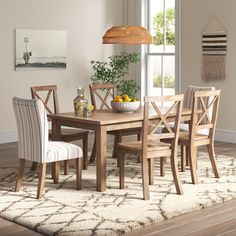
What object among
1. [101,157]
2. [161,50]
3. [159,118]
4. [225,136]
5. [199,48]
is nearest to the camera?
[101,157]

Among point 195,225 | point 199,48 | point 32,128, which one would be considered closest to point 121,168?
point 32,128

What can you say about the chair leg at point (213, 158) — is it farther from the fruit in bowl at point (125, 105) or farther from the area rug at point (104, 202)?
the fruit in bowl at point (125, 105)

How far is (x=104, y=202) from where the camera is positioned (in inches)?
193

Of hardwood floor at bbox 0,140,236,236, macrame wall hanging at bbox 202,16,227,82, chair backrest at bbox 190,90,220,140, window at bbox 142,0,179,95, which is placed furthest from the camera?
window at bbox 142,0,179,95

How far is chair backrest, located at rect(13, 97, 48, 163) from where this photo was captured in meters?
4.93

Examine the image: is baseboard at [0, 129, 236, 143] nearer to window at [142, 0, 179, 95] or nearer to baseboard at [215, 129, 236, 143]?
baseboard at [215, 129, 236, 143]

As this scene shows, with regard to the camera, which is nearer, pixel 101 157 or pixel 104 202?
pixel 104 202

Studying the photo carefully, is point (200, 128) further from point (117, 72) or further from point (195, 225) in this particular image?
point (117, 72)

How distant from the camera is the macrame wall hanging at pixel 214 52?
328 inches

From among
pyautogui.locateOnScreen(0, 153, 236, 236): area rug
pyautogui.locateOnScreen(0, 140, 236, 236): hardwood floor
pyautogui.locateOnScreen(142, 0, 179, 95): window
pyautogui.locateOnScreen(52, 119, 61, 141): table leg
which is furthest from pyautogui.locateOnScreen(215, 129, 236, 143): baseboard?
pyautogui.locateOnScreen(0, 140, 236, 236): hardwood floor

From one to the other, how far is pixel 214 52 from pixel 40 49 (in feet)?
8.63

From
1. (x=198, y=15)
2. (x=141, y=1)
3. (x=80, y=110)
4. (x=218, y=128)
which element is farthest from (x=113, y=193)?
(x=141, y=1)

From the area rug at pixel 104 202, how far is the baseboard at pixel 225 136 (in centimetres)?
216

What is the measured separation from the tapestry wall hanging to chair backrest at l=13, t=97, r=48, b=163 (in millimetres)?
3487
